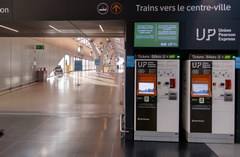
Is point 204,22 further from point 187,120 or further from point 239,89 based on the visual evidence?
point 187,120

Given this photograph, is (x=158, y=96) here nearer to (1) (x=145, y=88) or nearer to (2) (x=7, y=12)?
(1) (x=145, y=88)

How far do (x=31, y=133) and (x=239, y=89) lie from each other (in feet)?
15.2

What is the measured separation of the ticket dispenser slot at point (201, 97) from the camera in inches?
178

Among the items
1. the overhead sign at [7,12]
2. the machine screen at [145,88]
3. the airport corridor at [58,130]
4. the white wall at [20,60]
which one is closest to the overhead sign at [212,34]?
the machine screen at [145,88]

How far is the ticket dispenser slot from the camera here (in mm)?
4531

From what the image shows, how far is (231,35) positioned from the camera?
4617 millimetres

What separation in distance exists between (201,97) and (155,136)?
1237 millimetres

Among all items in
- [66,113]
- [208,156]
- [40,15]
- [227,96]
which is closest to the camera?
[208,156]

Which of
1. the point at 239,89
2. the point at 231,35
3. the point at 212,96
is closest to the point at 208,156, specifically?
the point at 212,96

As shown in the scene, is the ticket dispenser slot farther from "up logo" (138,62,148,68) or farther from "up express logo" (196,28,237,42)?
"up logo" (138,62,148,68)

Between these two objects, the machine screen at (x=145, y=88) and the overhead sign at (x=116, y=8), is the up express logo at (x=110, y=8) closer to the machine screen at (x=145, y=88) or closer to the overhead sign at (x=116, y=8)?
the overhead sign at (x=116, y=8)

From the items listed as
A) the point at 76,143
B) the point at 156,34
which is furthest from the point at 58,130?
the point at 156,34

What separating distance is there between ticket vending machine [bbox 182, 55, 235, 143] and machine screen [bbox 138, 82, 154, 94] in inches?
30.3

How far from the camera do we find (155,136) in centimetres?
465
